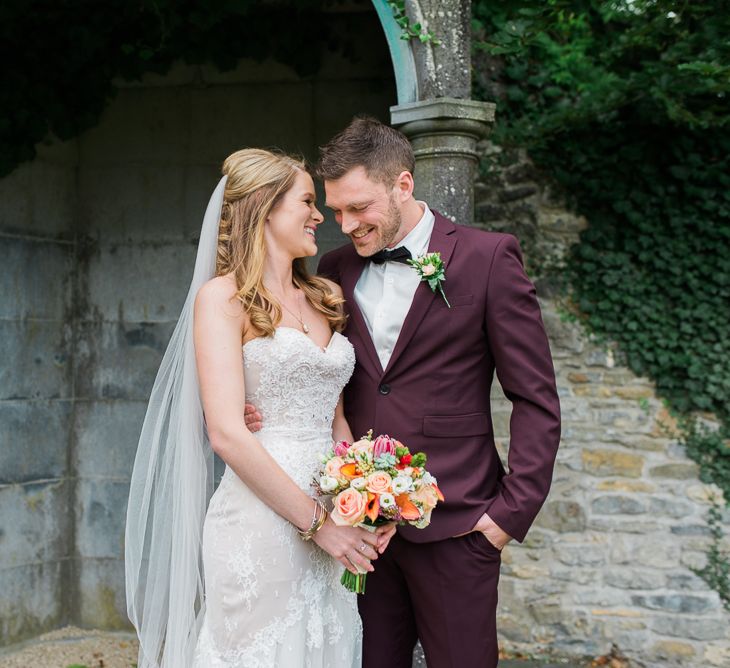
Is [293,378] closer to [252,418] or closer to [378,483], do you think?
[252,418]

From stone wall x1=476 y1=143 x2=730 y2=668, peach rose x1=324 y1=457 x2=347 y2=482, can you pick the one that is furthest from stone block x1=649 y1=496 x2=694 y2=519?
peach rose x1=324 y1=457 x2=347 y2=482

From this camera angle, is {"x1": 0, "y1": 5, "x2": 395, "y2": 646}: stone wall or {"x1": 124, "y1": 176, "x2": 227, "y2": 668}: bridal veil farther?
{"x1": 0, "y1": 5, "x2": 395, "y2": 646}: stone wall

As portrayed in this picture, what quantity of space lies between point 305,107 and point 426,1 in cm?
182

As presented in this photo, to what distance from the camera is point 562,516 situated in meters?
5.22

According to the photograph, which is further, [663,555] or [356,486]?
[663,555]

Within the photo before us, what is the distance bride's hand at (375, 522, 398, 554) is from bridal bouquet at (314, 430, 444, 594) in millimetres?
111

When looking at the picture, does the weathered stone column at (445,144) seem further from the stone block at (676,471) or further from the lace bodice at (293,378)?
the stone block at (676,471)

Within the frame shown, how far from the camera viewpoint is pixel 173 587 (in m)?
3.00

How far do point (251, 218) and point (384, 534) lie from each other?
1.09 meters

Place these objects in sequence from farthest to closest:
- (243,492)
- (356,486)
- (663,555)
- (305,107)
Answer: (305,107)
(663,555)
(243,492)
(356,486)

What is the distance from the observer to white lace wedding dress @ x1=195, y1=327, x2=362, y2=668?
280cm

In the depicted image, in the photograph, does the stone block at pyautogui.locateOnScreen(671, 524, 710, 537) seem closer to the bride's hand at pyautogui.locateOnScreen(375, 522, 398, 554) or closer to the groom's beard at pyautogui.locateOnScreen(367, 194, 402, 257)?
the bride's hand at pyautogui.locateOnScreen(375, 522, 398, 554)

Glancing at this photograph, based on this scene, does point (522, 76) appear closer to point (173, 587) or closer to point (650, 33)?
point (650, 33)

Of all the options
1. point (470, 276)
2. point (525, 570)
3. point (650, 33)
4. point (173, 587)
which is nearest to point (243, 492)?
point (173, 587)
